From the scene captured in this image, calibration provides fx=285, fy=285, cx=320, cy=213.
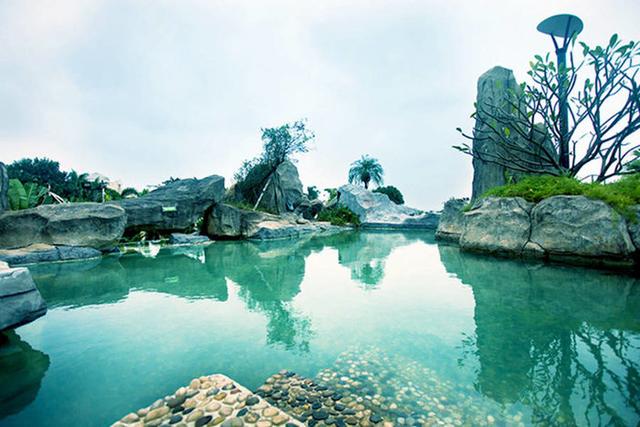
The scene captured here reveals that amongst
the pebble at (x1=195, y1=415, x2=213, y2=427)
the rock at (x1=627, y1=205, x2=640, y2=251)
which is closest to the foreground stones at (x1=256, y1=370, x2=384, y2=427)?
the pebble at (x1=195, y1=415, x2=213, y2=427)

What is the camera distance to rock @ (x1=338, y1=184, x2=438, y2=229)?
79.3 ft

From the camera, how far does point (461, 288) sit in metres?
4.87

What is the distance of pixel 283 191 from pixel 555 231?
18.4m

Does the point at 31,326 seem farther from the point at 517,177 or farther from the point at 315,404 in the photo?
the point at 517,177

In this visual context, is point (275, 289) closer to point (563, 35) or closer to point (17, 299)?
point (17, 299)

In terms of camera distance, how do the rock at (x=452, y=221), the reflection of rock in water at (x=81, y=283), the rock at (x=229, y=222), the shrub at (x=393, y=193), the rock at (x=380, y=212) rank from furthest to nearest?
the shrub at (x=393, y=193), the rock at (x=380, y=212), the rock at (x=229, y=222), the rock at (x=452, y=221), the reflection of rock in water at (x=81, y=283)

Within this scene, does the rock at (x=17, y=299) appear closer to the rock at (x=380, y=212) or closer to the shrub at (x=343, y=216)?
the shrub at (x=343, y=216)

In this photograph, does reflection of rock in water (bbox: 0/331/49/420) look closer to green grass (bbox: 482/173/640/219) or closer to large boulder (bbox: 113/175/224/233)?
green grass (bbox: 482/173/640/219)

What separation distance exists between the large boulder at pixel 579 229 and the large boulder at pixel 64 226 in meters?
12.5

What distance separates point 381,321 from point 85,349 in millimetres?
3096

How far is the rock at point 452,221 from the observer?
44.6ft

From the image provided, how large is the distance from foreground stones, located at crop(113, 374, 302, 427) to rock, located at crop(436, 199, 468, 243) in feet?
44.0

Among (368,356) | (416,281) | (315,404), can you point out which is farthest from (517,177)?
(315,404)

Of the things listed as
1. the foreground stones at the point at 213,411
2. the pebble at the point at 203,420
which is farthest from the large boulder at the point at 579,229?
the pebble at the point at 203,420
